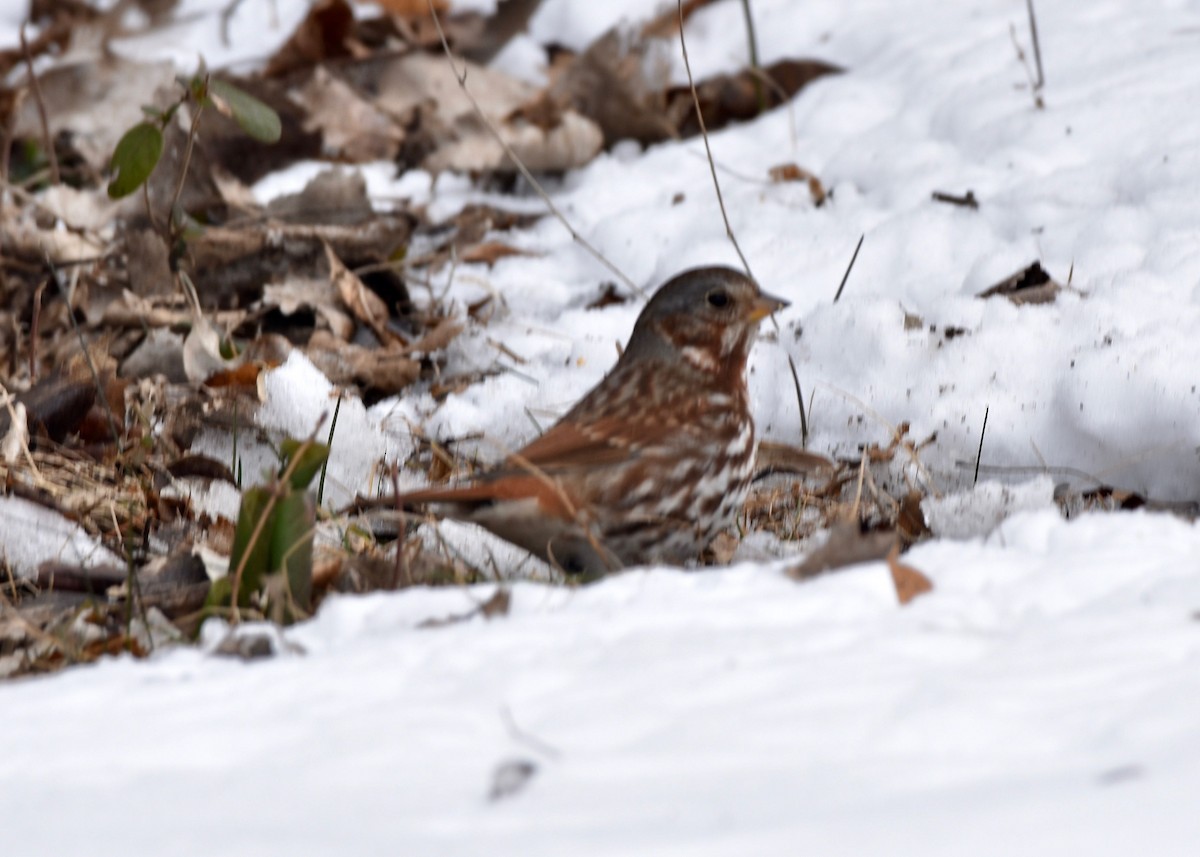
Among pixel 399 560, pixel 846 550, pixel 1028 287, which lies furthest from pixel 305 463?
pixel 1028 287

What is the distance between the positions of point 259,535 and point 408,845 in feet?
3.92

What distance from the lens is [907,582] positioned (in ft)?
8.00

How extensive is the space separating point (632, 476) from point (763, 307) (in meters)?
0.69

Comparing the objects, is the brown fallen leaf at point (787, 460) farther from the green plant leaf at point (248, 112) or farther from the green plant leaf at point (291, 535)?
the green plant leaf at point (248, 112)

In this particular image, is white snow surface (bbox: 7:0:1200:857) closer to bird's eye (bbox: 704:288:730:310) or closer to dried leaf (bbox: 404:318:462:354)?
dried leaf (bbox: 404:318:462:354)

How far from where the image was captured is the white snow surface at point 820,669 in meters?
1.79

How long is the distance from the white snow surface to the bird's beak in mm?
472

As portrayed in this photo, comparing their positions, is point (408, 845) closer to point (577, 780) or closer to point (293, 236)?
point (577, 780)

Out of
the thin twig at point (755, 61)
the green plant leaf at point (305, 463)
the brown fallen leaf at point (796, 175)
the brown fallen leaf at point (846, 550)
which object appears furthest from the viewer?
the thin twig at point (755, 61)

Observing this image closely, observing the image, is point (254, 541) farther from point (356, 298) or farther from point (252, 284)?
point (252, 284)

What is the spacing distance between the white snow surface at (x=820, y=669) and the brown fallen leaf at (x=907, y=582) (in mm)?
21

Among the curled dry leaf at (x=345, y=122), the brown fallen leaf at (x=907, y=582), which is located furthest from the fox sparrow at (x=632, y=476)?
the curled dry leaf at (x=345, y=122)

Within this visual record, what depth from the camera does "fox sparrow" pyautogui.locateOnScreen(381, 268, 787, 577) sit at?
3.17 meters

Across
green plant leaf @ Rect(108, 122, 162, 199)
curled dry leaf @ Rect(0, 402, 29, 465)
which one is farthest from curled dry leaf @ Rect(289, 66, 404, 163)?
curled dry leaf @ Rect(0, 402, 29, 465)
